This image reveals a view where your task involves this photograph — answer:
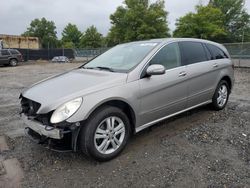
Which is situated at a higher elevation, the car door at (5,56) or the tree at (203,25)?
the tree at (203,25)

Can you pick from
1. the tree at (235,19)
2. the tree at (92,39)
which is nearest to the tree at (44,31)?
the tree at (92,39)

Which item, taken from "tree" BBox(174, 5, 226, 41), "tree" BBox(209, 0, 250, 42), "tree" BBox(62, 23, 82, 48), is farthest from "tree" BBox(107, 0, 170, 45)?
"tree" BBox(62, 23, 82, 48)

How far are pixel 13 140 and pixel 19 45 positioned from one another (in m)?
40.3

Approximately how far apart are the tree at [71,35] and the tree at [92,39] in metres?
10.1

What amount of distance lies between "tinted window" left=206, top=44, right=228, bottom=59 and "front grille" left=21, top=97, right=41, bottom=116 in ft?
11.8

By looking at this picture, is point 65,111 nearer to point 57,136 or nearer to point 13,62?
A: point 57,136

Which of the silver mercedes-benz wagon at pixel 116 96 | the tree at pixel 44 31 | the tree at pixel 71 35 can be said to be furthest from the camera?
the tree at pixel 71 35

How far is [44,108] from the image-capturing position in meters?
3.13

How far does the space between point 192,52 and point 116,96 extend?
6.85 feet

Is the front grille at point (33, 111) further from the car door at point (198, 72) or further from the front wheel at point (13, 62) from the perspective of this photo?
the front wheel at point (13, 62)

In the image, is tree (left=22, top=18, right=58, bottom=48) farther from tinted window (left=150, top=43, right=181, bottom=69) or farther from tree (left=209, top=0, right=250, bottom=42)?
tinted window (left=150, top=43, right=181, bottom=69)

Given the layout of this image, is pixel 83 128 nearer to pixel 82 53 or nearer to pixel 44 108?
pixel 44 108

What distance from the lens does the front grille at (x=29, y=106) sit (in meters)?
3.34

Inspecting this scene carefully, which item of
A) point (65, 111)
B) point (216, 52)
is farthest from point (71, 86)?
point (216, 52)
